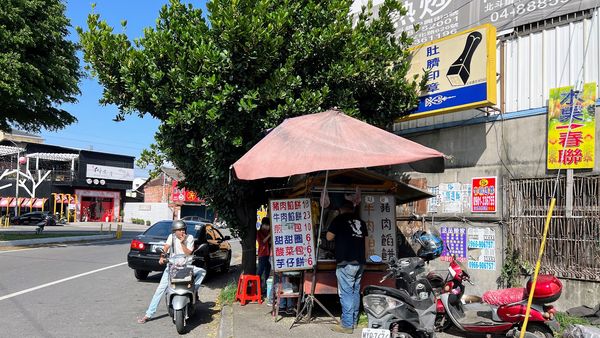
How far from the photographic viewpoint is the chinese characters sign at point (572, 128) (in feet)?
23.5

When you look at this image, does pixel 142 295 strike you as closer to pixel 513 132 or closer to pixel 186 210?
pixel 513 132

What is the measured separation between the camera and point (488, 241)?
8266 millimetres

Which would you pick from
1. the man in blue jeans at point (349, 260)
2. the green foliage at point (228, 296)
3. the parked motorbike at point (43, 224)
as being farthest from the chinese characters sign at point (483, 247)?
the parked motorbike at point (43, 224)

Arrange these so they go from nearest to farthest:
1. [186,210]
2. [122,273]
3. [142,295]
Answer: [142,295] → [122,273] → [186,210]

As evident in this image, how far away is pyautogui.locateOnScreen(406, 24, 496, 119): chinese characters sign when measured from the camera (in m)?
8.27

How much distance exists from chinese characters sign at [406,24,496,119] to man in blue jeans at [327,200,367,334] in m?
3.29

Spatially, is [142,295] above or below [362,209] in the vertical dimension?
below

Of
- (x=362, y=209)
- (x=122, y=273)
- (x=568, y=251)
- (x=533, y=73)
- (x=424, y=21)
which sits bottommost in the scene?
(x=122, y=273)

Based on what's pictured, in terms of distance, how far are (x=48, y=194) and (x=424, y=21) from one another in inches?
1965

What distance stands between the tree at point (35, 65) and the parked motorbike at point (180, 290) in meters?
13.3

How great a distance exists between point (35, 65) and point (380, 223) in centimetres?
1666

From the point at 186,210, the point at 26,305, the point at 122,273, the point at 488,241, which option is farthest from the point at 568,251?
the point at 186,210

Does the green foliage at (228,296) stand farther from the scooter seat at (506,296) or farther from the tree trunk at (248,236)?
the scooter seat at (506,296)

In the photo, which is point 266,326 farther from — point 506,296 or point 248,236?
point 506,296
